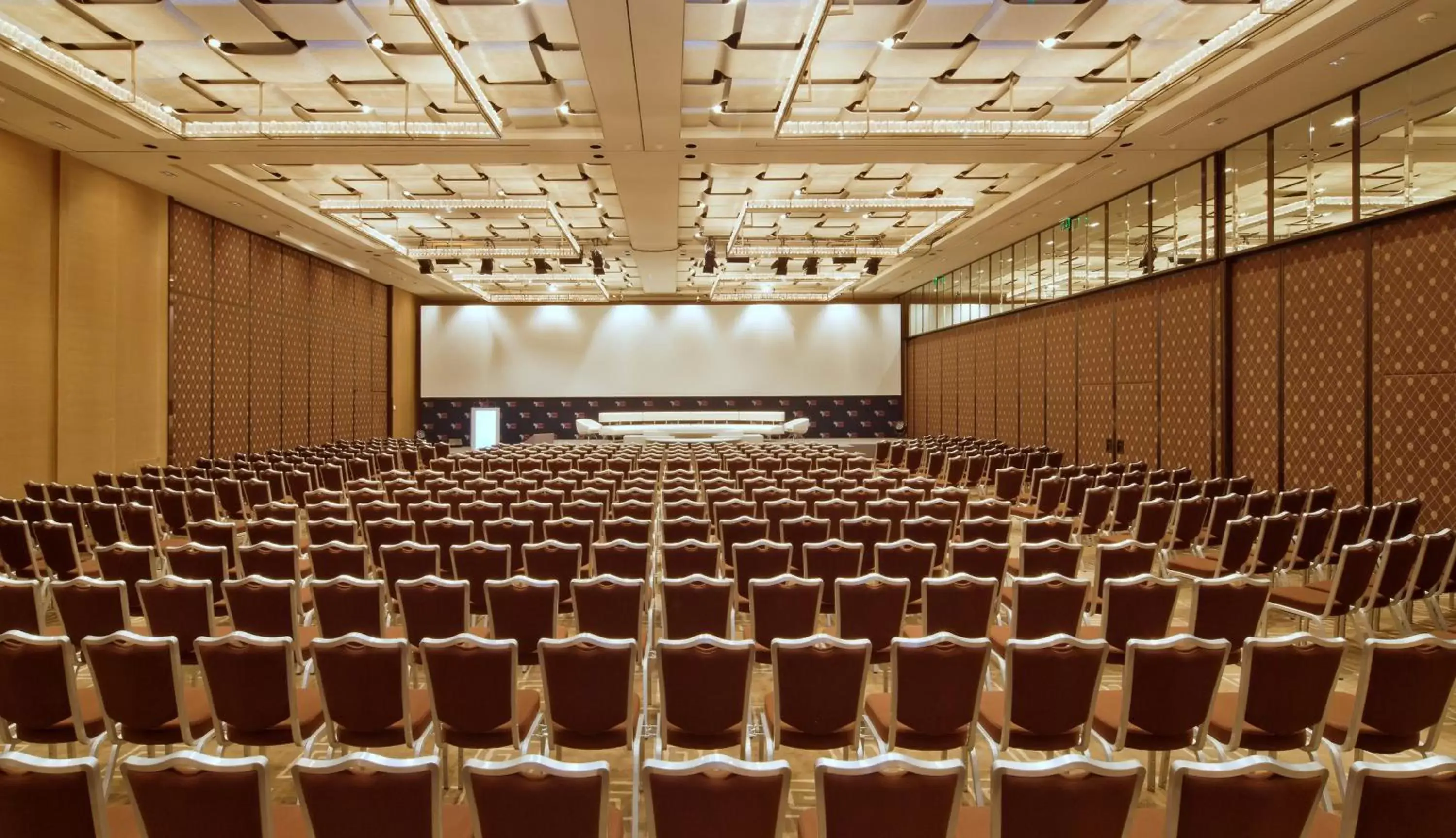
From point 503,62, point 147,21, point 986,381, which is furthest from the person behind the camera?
point 986,381

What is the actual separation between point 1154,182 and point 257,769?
568 inches

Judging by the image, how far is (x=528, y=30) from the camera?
8812 millimetres

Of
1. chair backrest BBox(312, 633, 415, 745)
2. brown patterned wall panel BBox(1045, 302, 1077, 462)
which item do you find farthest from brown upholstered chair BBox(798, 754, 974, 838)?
brown patterned wall panel BBox(1045, 302, 1077, 462)

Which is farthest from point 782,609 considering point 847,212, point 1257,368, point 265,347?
point 265,347

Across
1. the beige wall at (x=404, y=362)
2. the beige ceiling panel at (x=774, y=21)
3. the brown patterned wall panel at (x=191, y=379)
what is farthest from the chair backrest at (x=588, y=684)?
the beige wall at (x=404, y=362)

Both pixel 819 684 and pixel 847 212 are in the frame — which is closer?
pixel 819 684

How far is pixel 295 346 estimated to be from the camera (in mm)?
18969

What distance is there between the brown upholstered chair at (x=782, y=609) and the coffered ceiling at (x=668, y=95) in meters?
4.44

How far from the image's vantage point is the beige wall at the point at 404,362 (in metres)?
25.4

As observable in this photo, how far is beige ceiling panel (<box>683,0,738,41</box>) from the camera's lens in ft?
27.3

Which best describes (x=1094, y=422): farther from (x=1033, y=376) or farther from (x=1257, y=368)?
(x=1257, y=368)

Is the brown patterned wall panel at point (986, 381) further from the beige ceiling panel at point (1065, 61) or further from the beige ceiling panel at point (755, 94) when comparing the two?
the beige ceiling panel at point (755, 94)

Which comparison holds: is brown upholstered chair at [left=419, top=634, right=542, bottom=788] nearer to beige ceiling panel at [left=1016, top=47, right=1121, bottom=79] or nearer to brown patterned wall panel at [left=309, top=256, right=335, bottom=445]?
beige ceiling panel at [left=1016, top=47, right=1121, bottom=79]

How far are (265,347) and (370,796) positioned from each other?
17832 mm
